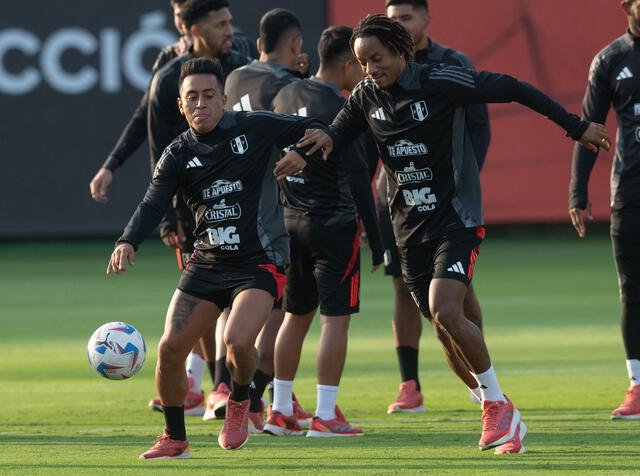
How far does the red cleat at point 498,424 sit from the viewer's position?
6305 mm

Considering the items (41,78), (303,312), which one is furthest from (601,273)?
(303,312)

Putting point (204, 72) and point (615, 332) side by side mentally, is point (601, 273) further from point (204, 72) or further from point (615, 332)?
point (204, 72)

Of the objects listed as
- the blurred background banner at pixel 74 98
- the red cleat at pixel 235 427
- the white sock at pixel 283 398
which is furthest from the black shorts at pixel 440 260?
the blurred background banner at pixel 74 98

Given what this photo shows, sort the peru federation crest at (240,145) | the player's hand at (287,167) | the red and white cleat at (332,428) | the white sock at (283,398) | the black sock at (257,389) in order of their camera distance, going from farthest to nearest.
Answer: the black sock at (257,389) → the white sock at (283,398) → the red and white cleat at (332,428) → the peru federation crest at (240,145) → the player's hand at (287,167)

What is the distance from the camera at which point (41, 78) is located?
779 inches

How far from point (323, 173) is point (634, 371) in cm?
216

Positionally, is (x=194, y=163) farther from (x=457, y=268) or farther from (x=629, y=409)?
(x=629, y=409)

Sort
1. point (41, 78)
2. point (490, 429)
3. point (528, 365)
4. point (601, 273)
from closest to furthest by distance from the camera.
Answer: point (490, 429) < point (528, 365) < point (601, 273) < point (41, 78)

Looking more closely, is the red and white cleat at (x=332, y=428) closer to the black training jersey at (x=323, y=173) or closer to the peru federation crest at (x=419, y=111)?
the black training jersey at (x=323, y=173)

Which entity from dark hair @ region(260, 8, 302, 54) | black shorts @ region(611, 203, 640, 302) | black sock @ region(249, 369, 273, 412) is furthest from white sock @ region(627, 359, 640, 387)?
dark hair @ region(260, 8, 302, 54)

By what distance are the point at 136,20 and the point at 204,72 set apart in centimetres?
1357

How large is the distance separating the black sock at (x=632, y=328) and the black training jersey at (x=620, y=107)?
63cm

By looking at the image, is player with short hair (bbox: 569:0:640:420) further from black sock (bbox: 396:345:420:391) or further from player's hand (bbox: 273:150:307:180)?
player's hand (bbox: 273:150:307:180)

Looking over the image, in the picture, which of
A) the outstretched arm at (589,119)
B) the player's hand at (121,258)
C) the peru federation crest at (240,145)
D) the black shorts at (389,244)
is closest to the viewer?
the player's hand at (121,258)
